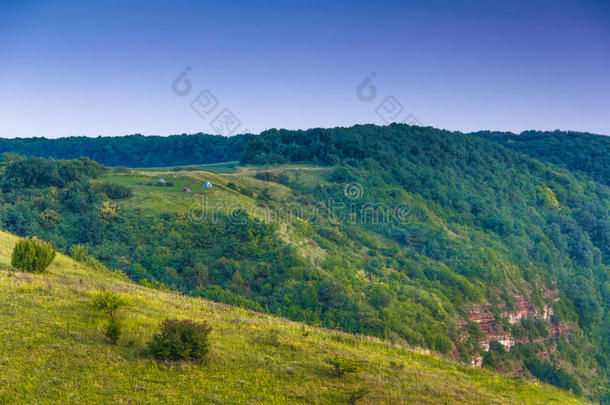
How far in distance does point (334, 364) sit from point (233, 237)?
26762mm

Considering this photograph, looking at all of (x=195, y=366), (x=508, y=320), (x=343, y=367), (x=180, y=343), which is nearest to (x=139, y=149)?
(x=508, y=320)

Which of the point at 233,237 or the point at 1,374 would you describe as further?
the point at 233,237

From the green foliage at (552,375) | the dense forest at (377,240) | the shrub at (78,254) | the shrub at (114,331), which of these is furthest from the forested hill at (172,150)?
the shrub at (114,331)

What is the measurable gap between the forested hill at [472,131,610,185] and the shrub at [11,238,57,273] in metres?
126

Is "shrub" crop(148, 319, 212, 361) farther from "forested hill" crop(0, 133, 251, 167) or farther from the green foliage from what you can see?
"forested hill" crop(0, 133, 251, 167)

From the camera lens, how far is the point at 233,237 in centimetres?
3784

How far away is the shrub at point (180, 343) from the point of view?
1125cm

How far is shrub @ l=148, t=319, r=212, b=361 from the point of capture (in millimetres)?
11250

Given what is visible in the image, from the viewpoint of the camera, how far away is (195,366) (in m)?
11.2

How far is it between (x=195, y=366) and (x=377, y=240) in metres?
42.9

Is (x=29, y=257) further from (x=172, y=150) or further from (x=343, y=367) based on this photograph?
(x=172, y=150)

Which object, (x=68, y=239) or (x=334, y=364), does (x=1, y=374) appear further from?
(x=68, y=239)

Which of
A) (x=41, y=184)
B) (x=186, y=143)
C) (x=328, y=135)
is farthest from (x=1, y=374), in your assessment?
(x=186, y=143)

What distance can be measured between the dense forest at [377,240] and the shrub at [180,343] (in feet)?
47.6
